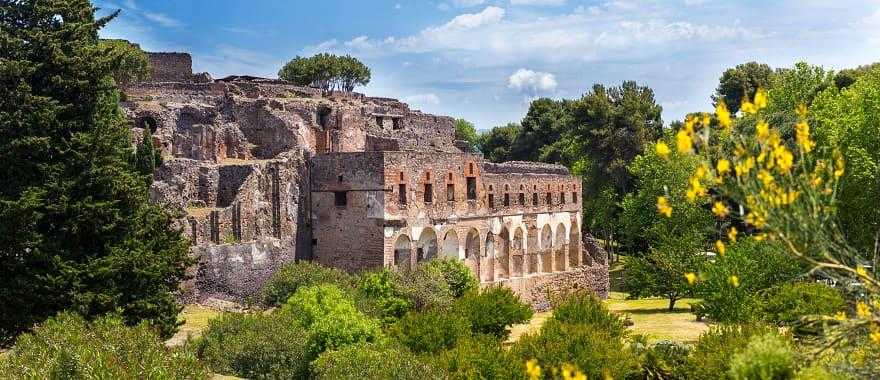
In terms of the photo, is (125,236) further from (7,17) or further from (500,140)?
(500,140)

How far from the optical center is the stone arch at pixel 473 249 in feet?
133

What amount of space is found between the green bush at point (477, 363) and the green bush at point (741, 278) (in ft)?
36.6

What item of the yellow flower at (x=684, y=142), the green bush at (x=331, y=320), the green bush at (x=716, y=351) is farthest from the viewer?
the green bush at (x=331, y=320)

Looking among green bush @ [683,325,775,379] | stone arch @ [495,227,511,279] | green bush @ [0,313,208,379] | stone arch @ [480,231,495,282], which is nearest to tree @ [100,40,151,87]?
stone arch @ [480,231,495,282]

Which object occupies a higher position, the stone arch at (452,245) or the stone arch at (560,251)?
the stone arch at (452,245)

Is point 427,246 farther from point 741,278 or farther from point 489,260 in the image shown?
point 741,278

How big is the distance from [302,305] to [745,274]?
50.0 feet

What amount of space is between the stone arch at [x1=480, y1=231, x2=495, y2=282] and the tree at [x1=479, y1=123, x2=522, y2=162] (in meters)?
40.0

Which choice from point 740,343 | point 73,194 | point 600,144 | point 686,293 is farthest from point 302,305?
point 600,144

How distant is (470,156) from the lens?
40.4m

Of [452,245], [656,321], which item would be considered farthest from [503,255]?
[656,321]

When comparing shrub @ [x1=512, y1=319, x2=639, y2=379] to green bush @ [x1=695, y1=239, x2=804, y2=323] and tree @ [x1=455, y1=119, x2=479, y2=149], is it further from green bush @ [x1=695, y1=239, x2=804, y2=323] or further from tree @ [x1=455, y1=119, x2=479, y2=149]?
tree @ [x1=455, y1=119, x2=479, y2=149]

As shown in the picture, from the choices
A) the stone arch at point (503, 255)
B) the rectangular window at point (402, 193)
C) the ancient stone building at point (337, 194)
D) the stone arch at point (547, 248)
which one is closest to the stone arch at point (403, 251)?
the ancient stone building at point (337, 194)

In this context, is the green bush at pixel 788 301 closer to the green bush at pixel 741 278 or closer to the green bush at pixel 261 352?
the green bush at pixel 741 278
